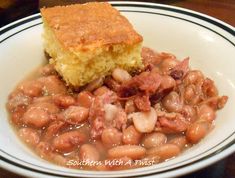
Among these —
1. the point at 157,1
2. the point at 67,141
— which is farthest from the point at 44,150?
the point at 157,1

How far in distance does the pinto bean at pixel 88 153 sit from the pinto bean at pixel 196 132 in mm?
315

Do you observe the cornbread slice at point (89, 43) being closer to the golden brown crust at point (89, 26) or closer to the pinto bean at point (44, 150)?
the golden brown crust at point (89, 26)

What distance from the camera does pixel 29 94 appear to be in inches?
62.7

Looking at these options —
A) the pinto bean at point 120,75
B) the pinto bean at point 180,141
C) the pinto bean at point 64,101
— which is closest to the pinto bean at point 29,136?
the pinto bean at point 64,101

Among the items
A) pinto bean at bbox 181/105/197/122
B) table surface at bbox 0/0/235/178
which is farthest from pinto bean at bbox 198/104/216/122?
table surface at bbox 0/0/235/178

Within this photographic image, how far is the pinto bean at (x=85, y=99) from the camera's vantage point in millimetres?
1482

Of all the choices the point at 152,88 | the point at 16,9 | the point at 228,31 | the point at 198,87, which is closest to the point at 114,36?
the point at 152,88

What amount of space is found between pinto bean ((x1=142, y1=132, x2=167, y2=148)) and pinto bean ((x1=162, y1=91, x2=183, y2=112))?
14 cm

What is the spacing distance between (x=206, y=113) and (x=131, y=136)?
300mm

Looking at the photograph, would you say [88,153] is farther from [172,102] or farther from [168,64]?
[168,64]

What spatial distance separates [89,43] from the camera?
149 centimetres

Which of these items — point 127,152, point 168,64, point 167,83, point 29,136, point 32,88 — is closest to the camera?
point 127,152

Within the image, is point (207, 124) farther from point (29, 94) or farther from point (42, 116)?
point (29, 94)

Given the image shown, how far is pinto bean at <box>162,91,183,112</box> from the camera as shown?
4.80 ft
